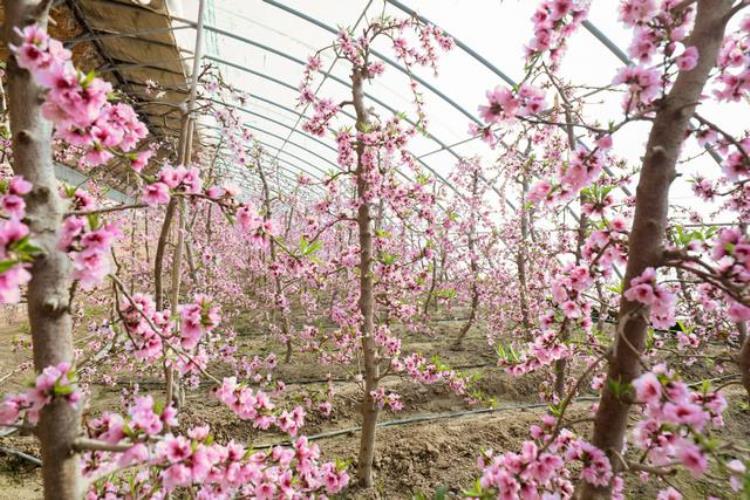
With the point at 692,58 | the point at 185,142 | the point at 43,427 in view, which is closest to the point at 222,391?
the point at 43,427

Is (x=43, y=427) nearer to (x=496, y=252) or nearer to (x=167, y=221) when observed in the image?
(x=167, y=221)

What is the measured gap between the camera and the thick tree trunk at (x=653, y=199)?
1.64 m

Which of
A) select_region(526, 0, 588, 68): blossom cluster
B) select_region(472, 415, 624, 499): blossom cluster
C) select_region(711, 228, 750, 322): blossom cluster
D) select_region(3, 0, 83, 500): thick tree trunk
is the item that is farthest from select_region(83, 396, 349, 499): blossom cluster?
select_region(526, 0, 588, 68): blossom cluster

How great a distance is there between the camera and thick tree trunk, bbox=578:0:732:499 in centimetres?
164

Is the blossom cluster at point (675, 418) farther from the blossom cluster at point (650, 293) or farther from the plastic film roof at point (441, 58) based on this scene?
the plastic film roof at point (441, 58)

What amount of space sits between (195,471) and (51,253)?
3.01 feet

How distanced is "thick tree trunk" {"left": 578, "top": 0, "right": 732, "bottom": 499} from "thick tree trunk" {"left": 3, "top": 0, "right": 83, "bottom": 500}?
2129 millimetres

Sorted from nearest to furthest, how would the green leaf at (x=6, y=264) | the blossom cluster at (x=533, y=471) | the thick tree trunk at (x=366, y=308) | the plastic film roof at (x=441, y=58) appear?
1. the green leaf at (x=6, y=264)
2. the blossom cluster at (x=533, y=471)
3. the thick tree trunk at (x=366, y=308)
4. the plastic film roof at (x=441, y=58)

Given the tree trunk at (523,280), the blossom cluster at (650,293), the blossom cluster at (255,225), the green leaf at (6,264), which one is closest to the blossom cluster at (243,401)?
the blossom cluster at (255,225)

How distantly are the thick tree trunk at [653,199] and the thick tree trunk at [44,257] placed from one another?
6.98 ft

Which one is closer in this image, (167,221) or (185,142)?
(167,221)

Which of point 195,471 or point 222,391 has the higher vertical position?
point 222,391

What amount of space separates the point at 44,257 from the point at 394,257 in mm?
3231

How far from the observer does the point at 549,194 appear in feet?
6.64
